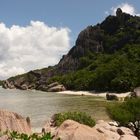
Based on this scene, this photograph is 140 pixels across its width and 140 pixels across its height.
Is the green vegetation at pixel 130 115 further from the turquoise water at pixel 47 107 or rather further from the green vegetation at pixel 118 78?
the green vegetation at pixel 118 78

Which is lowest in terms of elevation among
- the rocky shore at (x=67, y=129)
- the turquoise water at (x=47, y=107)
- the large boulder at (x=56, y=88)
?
the rocky shore at (x=67, y=129)

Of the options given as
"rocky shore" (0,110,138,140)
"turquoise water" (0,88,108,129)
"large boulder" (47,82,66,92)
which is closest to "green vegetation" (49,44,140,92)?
"large boulder" (47,82,66,92)

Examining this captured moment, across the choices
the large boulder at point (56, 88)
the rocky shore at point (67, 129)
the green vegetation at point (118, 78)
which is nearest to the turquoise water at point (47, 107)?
the green vegetation at point (118, 78)

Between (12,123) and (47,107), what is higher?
(47,107)

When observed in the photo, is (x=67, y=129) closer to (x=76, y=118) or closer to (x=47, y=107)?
(x=76, y=118)

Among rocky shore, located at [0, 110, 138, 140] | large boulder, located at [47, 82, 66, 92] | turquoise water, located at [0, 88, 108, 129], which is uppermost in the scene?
large boulder, located at [47, 82, 66, 92]

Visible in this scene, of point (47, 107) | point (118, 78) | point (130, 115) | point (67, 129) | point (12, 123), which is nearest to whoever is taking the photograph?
point (67, 129)

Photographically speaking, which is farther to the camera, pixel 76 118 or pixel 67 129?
pixel 76 118

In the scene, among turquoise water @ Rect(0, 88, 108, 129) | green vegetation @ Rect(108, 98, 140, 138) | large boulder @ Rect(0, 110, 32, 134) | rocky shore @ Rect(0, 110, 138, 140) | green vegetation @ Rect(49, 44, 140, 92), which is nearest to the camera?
rocky shore @ Rect(0, 110, 138, 140)

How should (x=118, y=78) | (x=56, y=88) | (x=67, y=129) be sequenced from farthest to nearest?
(x=56, y=88) < (x=118, y=78) < (x=67, y=129)

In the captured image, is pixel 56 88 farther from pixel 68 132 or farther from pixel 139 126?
pixel 68 132

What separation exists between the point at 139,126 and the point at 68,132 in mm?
16015

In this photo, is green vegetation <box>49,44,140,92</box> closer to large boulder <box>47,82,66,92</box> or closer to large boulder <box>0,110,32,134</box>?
large boulder <box>47,82,66,92</box>

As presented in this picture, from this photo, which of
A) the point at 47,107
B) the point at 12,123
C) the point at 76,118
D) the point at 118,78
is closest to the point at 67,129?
the point at 12,123
